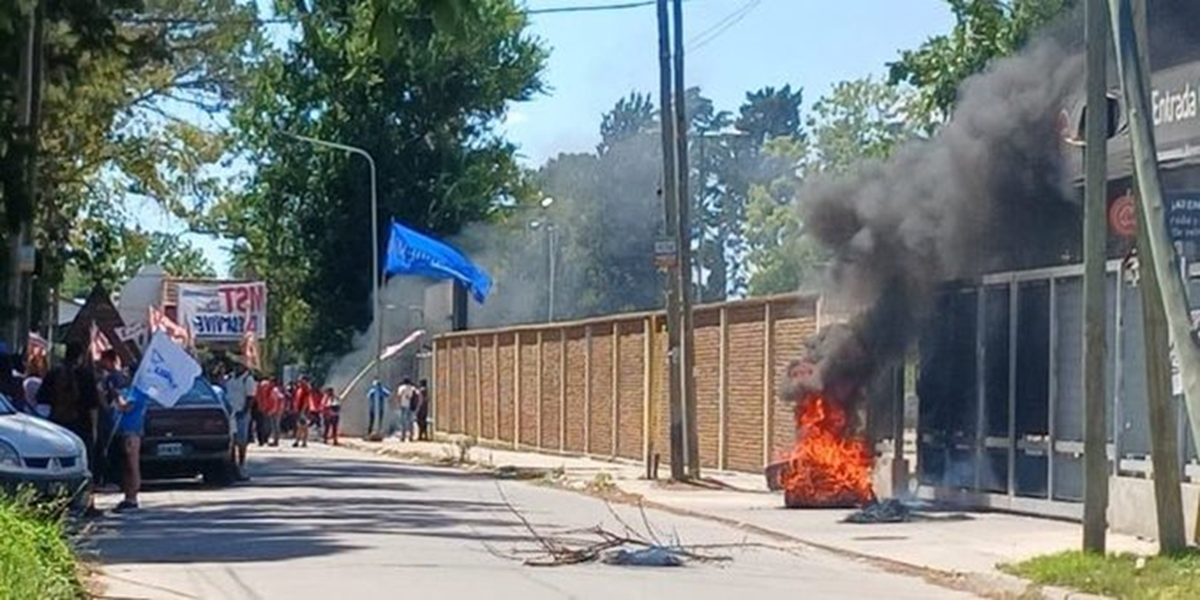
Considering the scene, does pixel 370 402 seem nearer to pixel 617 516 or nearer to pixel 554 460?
pixel 554 460

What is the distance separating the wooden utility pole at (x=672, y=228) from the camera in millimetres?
30328

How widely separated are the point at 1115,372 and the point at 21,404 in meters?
12.1

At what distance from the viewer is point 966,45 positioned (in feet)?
119

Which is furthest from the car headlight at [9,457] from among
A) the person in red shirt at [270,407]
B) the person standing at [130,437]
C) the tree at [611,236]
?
the tree at [611,236]

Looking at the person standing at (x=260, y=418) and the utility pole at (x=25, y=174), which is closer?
the utility pole at (x=25, y=174)

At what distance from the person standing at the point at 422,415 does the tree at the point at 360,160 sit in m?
9.95

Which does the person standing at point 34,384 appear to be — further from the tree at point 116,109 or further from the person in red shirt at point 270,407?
the person in red shirt at point 270,407

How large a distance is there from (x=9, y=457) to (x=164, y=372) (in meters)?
4.53

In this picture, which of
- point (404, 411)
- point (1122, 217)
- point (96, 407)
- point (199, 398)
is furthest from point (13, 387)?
point (404, 411)

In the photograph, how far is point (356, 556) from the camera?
1766 cm

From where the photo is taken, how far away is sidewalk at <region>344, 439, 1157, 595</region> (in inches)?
727

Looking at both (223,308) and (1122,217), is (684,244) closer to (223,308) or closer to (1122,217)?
(1122,217)

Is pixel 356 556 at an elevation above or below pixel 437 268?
below

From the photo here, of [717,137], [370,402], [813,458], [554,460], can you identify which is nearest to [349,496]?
[813,458]
